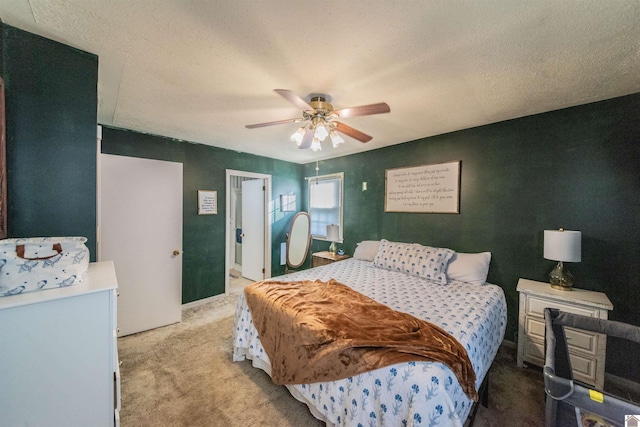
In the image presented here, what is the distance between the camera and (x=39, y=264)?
1.05 metres

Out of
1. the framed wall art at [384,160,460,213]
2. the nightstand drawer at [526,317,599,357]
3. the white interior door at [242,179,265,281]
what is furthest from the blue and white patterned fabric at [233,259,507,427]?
the white interior door at [242,179,265,281]

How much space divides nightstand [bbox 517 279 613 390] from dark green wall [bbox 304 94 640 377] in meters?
0.24

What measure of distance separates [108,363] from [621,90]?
3.85 m

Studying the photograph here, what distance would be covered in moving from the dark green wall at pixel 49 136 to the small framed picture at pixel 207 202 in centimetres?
200

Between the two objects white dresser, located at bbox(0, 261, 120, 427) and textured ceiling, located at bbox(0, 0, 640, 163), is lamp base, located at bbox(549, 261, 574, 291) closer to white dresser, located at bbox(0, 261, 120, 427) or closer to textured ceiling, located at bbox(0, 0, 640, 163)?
textured ceiling, located at bbox(0, 0, 640, 163)

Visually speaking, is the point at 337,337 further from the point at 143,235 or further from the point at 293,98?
the point at 143,235

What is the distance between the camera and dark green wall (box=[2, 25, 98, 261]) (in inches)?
49.8

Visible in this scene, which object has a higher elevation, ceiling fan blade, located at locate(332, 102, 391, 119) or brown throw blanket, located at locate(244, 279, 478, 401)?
ceiling fan blade, located at locate(332, 102, 391, 119)

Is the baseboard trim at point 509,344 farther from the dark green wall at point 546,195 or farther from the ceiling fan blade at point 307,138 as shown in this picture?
the ceiling fan blade at point 307,138

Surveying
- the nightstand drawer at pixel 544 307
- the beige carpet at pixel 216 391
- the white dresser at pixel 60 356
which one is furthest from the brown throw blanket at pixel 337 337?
the nightstand drawer at pixel 544 307

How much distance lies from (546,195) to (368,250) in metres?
1.99

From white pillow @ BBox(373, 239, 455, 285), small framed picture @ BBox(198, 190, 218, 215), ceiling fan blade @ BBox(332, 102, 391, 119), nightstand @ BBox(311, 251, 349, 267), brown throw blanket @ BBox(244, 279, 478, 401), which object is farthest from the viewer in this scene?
nightstand @ BBox(311, 251, 349, 267)

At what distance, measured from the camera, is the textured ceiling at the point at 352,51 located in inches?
44.4

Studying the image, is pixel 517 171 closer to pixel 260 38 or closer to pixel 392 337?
pixel 392 337
